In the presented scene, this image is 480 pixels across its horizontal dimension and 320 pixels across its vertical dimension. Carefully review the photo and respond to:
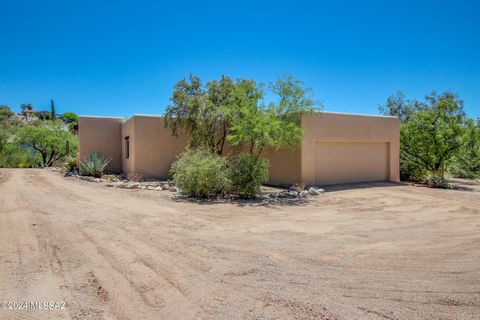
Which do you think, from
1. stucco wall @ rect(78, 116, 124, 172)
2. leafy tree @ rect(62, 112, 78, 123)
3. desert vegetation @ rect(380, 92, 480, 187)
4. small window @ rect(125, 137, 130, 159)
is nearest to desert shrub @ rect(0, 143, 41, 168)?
stucco wall @ rect(78, 116, 124, 172)

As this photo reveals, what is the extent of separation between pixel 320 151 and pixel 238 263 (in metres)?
11.0

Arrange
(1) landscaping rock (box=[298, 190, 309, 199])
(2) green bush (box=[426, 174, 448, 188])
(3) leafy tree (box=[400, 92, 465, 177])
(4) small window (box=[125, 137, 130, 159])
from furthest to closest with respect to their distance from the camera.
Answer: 1. (4) small window (box=[125, 137, 130, 159])
2. (3) leafy tree (box=[400, 92, 465, 177])
3. (2) green bush (box=[426, 174, 448, 188])
4. (1) landscaping rock (box=[298, 190, 309, 199])

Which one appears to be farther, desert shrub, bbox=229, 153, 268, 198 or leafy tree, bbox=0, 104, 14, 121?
leafy tree, bbox=0, 104, 14, 121

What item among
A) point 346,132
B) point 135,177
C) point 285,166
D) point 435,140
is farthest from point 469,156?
point 135,177

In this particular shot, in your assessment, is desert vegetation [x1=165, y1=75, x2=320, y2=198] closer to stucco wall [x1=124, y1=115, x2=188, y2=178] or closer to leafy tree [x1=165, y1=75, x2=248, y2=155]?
leafy tree [x1=165, y1=75, x2=248, y2=155]

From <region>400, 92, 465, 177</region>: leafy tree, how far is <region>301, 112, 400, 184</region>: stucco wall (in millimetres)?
1462

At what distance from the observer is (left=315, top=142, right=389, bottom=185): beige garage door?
49.5ft

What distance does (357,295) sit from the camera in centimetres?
371

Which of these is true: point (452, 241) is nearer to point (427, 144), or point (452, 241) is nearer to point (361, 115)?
point (361, 115)

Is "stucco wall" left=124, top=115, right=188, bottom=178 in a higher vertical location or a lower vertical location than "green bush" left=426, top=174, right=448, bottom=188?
higher

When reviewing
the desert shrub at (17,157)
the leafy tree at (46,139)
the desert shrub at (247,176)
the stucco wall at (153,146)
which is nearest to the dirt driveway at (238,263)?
the desert shrub at (247,176)

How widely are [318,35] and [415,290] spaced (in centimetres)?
1394

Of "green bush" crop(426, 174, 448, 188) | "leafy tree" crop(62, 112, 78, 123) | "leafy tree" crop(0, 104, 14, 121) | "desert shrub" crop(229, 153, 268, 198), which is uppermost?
"leafy tree" crop(62, 112, 78, 123)

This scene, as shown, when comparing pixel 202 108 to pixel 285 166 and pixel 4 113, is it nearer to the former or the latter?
pixel 285 166
